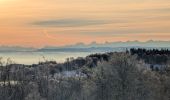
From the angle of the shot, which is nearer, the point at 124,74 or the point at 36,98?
the point at 36,98

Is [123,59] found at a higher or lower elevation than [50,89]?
higher

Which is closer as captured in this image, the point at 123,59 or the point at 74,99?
the point at 74,99

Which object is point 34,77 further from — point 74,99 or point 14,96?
point 74,99

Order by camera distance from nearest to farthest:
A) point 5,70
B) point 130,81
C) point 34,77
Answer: point 5,70, point 130,81, point 34,77

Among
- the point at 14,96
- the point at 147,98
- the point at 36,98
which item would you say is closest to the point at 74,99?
the point at 36,98

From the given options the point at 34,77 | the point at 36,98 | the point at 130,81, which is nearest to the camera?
the point at 36,98

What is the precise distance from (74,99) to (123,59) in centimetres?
699

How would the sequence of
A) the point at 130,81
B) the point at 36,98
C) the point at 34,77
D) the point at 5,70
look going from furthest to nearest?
the point at 34,77, the point at 130,81, the point at 5,70, the point at 36,98

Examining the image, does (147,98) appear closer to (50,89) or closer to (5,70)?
(50,89)

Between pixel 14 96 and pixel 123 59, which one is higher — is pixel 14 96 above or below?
below

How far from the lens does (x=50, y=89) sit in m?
38.4

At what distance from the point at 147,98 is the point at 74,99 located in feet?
26.9

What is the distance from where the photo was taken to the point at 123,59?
39250 millimetres

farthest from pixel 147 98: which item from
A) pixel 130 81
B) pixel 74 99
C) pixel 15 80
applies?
pixel 15 80
